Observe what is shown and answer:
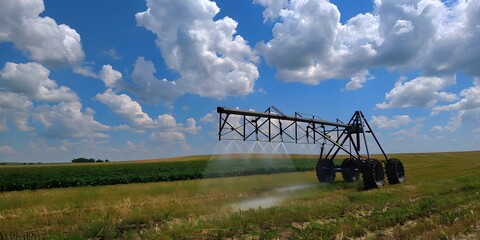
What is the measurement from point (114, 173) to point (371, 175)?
80.4 ft

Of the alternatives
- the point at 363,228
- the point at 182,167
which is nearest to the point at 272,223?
the point at 363,228

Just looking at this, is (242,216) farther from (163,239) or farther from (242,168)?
(242,168)

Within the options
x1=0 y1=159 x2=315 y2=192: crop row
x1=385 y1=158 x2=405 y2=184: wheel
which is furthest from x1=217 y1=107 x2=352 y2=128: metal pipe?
x1=0 y1=159 x2=315 y2=192: crop row

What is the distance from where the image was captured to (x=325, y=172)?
83.3 ft

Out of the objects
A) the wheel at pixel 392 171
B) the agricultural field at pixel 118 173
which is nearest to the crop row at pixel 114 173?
the agricultural field at pixel 118 173

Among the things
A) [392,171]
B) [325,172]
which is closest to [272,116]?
[325,172]

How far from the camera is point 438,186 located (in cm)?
2070

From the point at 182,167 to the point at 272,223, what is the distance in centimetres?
3171

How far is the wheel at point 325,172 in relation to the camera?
82.9 ft

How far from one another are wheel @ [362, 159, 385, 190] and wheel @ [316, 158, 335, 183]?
137 inches

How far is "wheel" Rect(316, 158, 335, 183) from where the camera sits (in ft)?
82.9

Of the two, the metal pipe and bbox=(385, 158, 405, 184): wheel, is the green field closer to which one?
the metal pipe

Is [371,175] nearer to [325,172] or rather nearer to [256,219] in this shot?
[325,172]

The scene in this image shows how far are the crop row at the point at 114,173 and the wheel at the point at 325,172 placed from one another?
2.12 metres
